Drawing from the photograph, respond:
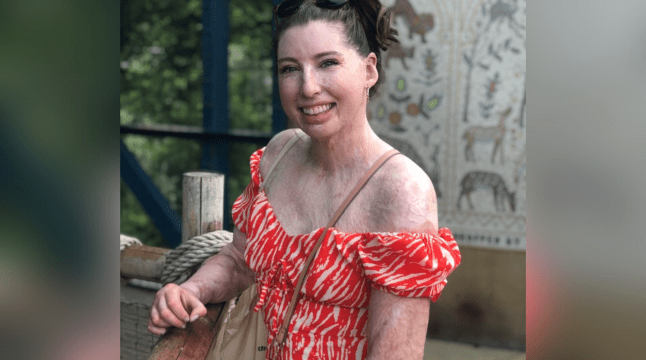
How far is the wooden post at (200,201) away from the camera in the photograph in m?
A: 1.87

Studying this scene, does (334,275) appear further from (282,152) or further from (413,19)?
(413,19)

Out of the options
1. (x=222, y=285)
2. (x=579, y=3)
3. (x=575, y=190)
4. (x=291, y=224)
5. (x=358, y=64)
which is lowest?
(x=222, y=285)

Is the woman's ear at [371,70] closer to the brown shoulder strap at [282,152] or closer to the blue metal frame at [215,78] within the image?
the brown shoulder strap at [282,152]

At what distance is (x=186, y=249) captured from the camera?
1.72m

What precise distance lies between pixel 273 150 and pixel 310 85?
35cm

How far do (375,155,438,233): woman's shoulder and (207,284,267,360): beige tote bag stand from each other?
55 cm

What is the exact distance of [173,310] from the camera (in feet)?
4.42

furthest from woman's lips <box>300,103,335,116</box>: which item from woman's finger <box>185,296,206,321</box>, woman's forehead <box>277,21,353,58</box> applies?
woman's finger <box>185,296,206,321</box>

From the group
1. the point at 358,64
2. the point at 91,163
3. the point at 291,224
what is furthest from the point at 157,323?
the point at 91,163

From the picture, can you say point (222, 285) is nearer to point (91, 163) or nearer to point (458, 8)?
point (91, 163)

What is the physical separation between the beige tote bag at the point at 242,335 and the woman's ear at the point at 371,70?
0.65m

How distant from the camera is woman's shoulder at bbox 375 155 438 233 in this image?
1157 millimetres

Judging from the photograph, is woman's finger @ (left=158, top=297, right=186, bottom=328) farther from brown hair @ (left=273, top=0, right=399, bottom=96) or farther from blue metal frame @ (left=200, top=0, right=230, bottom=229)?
blue metal frame @ (left=200, top=0, right=230, bottom=229)

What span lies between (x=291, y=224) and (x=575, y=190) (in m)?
0.93
